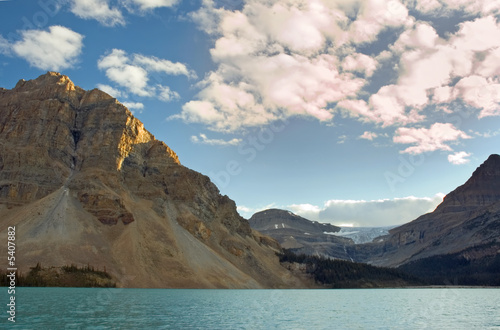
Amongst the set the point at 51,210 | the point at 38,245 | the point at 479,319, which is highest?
the point at 51,210

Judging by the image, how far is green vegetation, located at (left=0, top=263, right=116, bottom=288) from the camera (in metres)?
143

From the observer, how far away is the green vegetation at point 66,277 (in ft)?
468

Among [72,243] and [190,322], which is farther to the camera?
[72,243]

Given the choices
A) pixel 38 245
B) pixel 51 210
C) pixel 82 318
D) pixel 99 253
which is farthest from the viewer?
pixel 51 210

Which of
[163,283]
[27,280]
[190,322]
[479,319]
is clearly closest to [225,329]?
[190,322]

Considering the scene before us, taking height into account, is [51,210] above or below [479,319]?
above

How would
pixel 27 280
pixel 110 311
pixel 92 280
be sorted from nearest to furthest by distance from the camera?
pixel 110 311
pixel 27 280
pixel 92 280

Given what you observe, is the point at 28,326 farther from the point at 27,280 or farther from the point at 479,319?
the point at 27,280

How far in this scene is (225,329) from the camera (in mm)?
52594

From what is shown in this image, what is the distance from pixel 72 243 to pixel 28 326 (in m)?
137

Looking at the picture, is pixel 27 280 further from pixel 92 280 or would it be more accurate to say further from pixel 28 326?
pixel 28 326

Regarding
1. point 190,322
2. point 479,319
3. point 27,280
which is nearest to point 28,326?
point 190,322

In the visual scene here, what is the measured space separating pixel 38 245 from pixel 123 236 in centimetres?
3694

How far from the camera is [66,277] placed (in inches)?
5955
